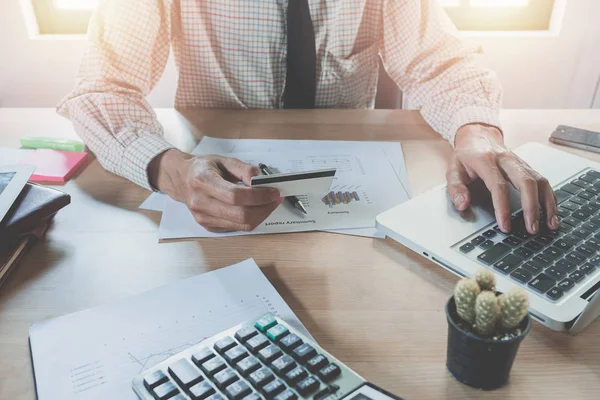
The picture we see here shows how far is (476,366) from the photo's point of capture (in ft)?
1.41

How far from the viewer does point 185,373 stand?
1.38 feet

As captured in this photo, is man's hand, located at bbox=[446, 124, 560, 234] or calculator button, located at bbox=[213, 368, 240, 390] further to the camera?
man's hand, located at bbox=[446, 124, 560, 234]

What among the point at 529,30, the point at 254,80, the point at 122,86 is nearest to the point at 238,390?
the point at 122,86

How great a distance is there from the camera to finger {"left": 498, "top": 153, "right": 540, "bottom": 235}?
2.01ft

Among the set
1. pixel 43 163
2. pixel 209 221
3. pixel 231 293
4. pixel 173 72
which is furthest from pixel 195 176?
pixel 173 72

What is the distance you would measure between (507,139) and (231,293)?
647mm

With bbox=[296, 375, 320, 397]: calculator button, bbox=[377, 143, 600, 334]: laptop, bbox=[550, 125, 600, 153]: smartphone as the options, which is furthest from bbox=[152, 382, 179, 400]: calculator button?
bbox=[550, 125, 600, 153]: smartphone

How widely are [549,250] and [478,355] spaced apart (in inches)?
A: 8.8

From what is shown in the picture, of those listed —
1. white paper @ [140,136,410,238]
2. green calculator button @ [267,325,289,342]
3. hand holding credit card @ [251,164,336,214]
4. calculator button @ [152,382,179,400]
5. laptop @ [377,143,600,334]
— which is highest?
hand holding credit card @ [251,164,336,214]

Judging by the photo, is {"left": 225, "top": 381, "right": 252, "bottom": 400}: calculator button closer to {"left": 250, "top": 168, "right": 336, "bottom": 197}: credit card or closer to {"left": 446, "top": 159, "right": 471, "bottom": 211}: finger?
{"left": 250, "top": 168, "right": 336, "bottom": 197}: credit card

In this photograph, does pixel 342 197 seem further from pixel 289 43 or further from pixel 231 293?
pixel 289 43

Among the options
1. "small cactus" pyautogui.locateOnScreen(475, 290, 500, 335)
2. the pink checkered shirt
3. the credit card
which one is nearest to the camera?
"small cactus" pyautogui.locateOnScreen(475, 290, 500, 335)

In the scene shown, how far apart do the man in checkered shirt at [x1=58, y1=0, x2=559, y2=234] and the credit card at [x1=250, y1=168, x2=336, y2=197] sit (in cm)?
2

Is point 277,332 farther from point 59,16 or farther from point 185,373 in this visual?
point 59,16
